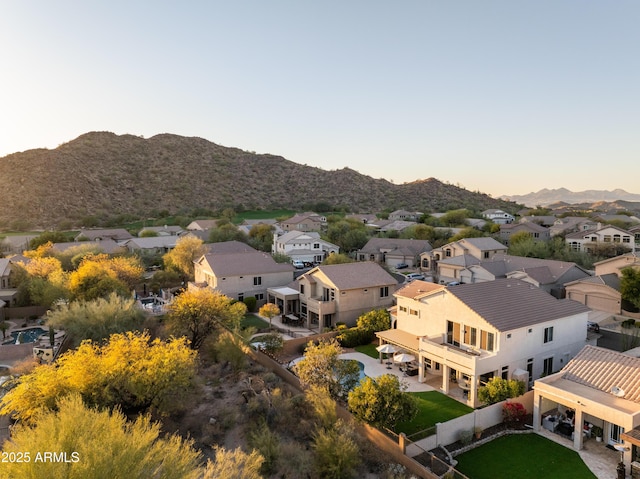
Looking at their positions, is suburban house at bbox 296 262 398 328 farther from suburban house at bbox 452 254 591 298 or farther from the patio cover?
suburban house at bbox 452 254 591 298

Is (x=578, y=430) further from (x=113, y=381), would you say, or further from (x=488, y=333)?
(x=113, y=381)

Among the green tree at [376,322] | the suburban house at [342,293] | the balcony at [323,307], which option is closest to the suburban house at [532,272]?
the suburban house at [342,293]

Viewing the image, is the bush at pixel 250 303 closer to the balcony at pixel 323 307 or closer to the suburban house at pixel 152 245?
the balcony at pixel 323 307

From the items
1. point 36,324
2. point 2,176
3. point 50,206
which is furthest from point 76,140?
point 36,324

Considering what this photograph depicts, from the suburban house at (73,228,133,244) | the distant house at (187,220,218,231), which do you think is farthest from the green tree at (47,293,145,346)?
the distant house at (187,220,218,231)

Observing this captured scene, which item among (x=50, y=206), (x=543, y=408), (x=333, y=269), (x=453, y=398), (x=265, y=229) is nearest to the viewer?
(x=543, y=408)

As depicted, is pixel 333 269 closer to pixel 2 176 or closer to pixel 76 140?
pixel 2 176
